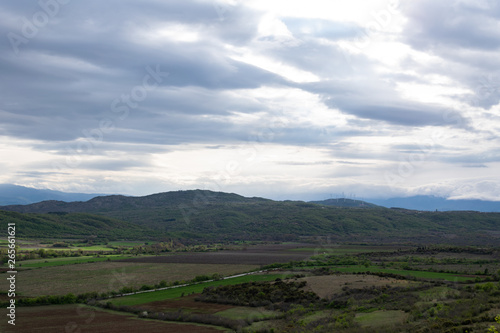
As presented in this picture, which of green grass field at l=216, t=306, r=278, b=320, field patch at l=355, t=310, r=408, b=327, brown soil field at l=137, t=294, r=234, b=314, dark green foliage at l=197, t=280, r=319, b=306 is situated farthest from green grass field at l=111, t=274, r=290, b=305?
field patch at l=355, t=310, r=408, b=327

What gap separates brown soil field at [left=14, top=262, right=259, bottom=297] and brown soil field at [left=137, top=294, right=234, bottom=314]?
17.9m

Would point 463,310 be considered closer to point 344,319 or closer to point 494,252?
point 344,319

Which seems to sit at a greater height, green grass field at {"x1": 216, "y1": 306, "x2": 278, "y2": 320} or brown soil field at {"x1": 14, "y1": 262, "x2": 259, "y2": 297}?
green grass field at {"x1": 216, "y1": 306, "x2": 278, "y2": 320}

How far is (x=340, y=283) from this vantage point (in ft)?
199

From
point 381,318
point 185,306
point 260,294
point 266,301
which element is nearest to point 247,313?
point 266,301

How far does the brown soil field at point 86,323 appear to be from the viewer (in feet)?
136

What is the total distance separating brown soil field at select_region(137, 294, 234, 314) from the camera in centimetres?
5131

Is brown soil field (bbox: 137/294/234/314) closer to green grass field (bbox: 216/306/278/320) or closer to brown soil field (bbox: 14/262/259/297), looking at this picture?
green grass field (bbox: 216/306/278/320)

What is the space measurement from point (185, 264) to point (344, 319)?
76.7m

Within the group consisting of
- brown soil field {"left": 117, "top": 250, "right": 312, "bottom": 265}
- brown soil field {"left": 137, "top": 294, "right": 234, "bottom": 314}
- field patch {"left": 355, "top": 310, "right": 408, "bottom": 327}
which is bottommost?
brown soil field {"left": 117, "top": 250, "right": 312, "bottom": 265}

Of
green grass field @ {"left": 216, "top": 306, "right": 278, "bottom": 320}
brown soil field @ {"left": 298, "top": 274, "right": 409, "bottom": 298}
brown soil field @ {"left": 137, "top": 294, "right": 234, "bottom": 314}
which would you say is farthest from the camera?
brown soil field @ {"left": 298, "top": 274, "right": 409, "bottom": 298}

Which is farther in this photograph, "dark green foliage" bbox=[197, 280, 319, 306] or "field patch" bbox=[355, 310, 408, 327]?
"dark green foliage" bbox=[197, 280, 319, 306]

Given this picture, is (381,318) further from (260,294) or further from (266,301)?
(260,294)

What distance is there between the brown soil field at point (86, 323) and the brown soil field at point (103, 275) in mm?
14995
